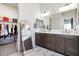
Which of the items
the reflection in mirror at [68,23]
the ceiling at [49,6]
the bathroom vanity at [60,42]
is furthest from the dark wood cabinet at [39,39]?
the reflection in mirror at [68,23]

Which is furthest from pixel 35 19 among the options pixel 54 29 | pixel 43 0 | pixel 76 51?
pixel 76 51

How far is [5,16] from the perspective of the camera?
11.0 ft

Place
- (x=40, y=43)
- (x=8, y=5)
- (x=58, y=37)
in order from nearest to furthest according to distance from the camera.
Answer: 1. (x=8, y=5)
2. (x=58, y=37)
3. (x=40, y=43)

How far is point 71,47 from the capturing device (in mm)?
3053

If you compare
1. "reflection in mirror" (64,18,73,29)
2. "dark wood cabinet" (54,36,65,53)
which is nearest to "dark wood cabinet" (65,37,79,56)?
"dark wood cabinet" (54,36,65,53)

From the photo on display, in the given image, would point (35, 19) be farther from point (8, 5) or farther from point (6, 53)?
point (6, 53)

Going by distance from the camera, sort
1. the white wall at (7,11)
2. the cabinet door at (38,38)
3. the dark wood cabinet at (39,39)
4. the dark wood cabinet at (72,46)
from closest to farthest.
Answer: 1. the dark wood cabinet at (72,46)
2. the white wall at (7,11)
3. the dark wood cabinet at (39,39)
4. the cabinet door at (38,38)

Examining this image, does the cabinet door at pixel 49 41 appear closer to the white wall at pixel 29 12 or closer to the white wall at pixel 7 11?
the white wall at pixel 29 12

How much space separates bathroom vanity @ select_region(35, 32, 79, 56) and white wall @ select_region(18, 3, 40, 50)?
0.45 metres

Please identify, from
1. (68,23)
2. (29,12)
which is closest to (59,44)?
(68,23)

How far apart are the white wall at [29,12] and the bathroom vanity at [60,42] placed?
45 centimetres

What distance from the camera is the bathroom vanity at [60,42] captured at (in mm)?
2965

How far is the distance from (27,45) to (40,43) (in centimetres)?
98

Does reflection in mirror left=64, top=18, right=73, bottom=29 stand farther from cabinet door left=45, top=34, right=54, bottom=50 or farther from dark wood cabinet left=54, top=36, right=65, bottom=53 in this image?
cabinet door left=45, top=34, right=54, bottom=50
